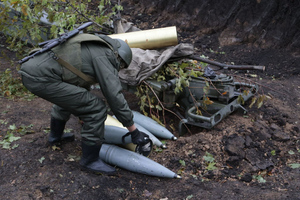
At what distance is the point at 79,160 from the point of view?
347cm

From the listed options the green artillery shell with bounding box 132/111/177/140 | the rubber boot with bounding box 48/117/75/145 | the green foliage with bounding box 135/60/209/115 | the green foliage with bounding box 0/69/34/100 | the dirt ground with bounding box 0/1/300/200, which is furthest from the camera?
the green foliage with bounding box 0/69/34/100

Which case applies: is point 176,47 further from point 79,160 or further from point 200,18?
point 200,18

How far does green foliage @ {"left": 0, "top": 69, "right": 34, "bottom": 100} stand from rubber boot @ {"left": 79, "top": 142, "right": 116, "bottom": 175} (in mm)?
2605

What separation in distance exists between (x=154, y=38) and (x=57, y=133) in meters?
2.02

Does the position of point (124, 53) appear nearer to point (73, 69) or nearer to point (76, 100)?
point (73, 69)

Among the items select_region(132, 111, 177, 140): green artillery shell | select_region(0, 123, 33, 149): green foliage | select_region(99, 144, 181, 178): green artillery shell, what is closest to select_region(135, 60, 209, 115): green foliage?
select_region(132, 111, 177, 140): green artillery shell

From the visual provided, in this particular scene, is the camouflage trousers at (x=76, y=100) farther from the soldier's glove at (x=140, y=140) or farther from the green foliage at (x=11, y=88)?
the green foliage at (x=11, y=88)

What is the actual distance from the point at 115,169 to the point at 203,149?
1.17m

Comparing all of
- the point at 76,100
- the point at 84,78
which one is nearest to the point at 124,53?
the point at 84,78

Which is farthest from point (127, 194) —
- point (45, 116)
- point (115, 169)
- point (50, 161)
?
point (45, 116)

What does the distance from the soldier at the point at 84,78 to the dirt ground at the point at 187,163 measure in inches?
18.4

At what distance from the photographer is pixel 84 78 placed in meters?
2.98

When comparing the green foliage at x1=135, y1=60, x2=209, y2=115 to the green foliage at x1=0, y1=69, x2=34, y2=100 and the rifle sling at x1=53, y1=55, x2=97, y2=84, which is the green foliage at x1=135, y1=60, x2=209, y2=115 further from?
the green foliage at x1=0, y1=69, x2=34, y2=100

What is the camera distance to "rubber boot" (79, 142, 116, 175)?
3208 mm
